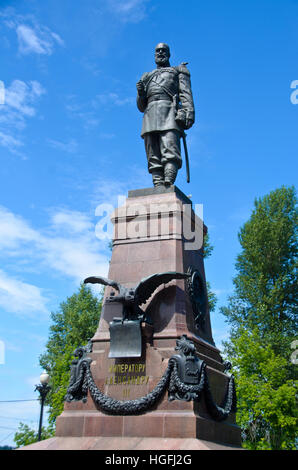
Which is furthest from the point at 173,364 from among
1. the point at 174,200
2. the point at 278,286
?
the point at 278,286

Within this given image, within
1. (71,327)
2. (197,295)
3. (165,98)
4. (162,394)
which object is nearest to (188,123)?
(165,98)

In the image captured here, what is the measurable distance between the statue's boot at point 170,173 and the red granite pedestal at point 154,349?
1.16 feet

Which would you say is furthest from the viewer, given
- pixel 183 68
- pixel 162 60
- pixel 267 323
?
pixel 267 323

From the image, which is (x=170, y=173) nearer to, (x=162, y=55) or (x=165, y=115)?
(x=165, y=115)

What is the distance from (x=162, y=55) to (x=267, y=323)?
64.7 ft

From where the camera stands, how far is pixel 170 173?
1121 centimetres

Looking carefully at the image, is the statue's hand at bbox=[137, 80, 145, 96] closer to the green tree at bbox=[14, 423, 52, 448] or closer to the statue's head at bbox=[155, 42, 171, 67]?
the statue's head at bbox=[155, 42, 171, 67]

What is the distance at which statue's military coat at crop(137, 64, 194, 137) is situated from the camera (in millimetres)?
11445

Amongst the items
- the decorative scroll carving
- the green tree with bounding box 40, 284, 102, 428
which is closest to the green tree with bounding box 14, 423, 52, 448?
the green tree with bounding box 40, 284, 102, 428

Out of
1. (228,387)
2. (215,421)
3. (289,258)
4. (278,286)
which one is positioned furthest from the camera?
(289,258)

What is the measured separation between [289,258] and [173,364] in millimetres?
24052
